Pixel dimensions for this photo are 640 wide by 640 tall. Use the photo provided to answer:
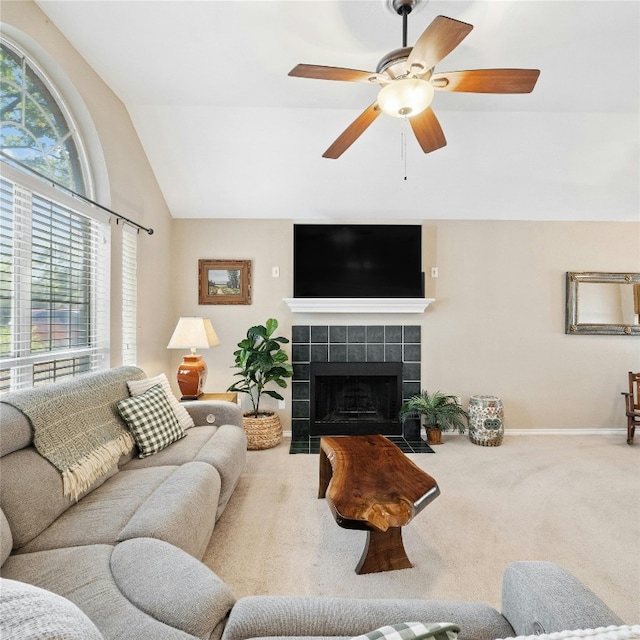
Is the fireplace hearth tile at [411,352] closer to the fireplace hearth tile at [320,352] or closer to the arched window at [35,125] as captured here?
the fireplace hearth tile at [320,352]

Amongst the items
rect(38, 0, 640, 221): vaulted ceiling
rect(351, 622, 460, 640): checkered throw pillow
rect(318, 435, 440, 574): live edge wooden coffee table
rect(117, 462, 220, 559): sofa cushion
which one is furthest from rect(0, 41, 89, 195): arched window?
rect(351, 622, 460, 640): checkered throw pillow

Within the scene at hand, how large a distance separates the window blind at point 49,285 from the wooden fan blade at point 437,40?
2075 mm

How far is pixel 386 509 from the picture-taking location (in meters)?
1.69

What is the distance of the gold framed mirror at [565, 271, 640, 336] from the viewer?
4125 mm

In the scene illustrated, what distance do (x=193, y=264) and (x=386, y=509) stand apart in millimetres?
3315

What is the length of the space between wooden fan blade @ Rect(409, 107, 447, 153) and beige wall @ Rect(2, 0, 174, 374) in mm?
2210

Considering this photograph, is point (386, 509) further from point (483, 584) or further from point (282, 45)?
point (282, 45)

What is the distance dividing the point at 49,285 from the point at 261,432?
2161mm

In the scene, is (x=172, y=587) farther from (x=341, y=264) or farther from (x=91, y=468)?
(x=341, y=264)

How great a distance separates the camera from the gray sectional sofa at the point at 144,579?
2.83 feet

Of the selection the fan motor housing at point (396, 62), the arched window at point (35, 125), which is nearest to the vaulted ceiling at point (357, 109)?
the arched window at point (35, 125)

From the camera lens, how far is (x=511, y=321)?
13.7 ft

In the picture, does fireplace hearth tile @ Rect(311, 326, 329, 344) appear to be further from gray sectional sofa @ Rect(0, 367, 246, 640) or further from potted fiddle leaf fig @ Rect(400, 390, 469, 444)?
gray sectional sofa @ Rect(0, 367, 246, 640)

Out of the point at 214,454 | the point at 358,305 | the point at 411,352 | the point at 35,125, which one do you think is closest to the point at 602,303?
the point at 411,352
